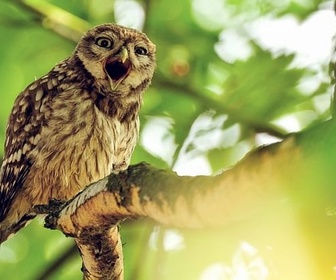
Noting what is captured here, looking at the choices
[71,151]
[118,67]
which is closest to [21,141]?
[71,151]

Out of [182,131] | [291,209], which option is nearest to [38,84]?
[182,131]

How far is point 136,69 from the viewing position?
308 cm

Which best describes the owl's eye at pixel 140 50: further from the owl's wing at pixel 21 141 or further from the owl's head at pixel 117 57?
the owl's wing at pixel 21 141

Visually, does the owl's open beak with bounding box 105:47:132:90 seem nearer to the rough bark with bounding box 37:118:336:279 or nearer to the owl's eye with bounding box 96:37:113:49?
the owl's eye with bounding box 96:37:113:49

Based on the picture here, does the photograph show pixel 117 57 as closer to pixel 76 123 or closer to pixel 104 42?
pixel 104 42

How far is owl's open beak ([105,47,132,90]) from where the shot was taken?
9.95 ft

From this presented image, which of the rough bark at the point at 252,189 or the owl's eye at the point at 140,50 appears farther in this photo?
the owl's eye at the point at 140,50

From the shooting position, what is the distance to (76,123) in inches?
115

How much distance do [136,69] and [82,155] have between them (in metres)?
0.43

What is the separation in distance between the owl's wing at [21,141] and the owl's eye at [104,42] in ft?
0.95

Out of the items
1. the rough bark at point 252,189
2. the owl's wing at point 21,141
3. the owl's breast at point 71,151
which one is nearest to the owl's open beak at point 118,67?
the owl's breast at point 71,151

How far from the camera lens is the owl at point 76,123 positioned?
293cm

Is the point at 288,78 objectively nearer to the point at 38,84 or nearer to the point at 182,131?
the point at 182,131

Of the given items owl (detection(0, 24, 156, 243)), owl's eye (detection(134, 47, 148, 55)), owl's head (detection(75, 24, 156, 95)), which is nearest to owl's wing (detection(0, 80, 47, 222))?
owl (detection(0, 24, 156, 243))
